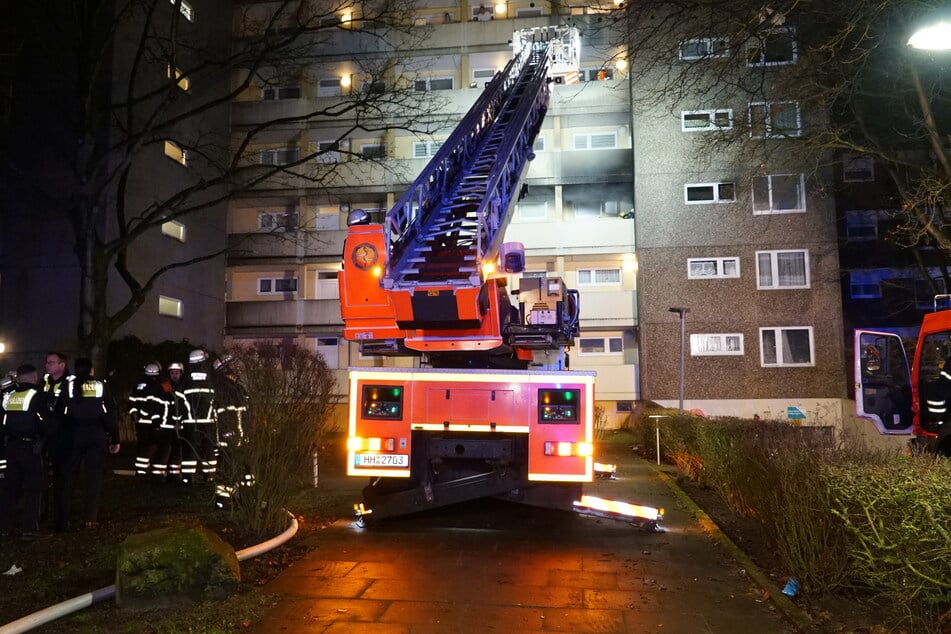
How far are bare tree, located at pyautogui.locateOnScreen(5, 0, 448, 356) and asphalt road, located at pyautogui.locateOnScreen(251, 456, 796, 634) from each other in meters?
8.16

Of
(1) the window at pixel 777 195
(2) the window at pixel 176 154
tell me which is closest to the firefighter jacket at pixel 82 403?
(2) the window at pixel 176 154

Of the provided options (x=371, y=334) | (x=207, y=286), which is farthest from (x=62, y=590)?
(x=207, y=286)

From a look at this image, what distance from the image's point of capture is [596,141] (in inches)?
1069

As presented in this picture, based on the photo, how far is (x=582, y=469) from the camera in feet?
23.6

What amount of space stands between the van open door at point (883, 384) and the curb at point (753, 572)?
262cm

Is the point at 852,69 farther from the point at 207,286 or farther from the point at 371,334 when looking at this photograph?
the point at 207,286

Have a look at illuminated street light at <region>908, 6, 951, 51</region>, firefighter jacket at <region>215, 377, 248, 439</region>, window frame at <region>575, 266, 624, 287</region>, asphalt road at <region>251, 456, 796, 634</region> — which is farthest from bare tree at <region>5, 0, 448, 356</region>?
illuminated street light at <region>908, 6, 951, 51</region>

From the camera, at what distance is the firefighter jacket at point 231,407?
723cm

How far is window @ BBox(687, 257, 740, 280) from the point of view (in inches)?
952

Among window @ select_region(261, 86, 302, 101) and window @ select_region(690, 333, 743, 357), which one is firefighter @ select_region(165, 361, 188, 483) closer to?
window @ select_region(690, 333, 743, 357)

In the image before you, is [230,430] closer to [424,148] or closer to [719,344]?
[719,344]

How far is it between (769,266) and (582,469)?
19.5m

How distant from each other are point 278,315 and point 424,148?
865cm

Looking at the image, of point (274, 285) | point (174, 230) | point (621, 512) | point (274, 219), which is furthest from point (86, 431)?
point (274, 285)
